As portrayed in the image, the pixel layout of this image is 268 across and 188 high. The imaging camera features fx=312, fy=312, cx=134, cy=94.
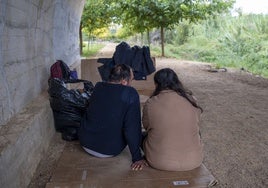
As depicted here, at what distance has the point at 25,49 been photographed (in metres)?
3.76

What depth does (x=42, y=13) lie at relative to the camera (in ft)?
14.8

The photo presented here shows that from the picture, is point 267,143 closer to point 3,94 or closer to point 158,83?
point 158,83

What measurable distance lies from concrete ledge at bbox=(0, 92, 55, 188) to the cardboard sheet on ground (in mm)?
310

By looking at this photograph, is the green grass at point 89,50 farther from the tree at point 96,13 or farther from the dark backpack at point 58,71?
the dark backpack at point 58,71

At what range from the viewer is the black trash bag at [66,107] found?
4.05m

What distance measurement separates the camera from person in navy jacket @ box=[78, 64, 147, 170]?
10.1 feet

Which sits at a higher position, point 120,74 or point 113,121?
point 120,74

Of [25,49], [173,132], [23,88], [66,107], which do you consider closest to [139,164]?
[173,132]

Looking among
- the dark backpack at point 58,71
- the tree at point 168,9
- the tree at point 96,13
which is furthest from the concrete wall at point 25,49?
the tree at point 96,13

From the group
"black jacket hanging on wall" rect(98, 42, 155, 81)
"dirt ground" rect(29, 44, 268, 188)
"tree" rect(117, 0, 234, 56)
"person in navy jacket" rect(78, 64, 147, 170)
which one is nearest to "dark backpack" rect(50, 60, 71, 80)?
"black jacket hanging on wall" rect(98, 42, 155, 81)

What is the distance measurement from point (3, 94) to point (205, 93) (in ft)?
18.7

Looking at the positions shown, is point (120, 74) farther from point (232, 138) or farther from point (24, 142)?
point (232, 138)

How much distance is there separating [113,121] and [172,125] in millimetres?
633

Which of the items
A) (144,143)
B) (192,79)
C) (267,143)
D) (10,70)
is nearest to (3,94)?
(10,70)
